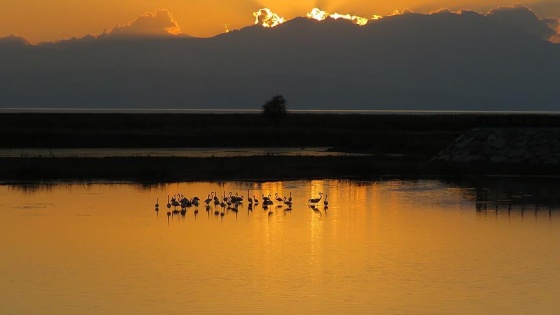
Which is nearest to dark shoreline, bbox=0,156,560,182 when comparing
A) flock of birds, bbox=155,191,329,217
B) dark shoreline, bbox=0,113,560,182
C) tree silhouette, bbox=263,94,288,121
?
Answer: dark shoreline, bbox=0,113,560,182

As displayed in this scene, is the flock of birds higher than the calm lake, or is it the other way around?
the flock of birds

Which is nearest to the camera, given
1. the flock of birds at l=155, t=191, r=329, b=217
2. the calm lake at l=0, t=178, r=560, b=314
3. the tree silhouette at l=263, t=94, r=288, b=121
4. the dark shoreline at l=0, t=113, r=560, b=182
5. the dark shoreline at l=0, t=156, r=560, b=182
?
the calm lake at l=0, t=178, r=560, b=314

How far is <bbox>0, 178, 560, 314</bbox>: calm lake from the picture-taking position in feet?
58.0

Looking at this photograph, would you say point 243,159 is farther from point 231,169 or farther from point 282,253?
point 282,253

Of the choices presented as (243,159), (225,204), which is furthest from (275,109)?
(225,204)

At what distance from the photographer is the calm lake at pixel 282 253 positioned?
696 inches

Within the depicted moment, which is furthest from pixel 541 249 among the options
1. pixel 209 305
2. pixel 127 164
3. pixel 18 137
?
pixel 18 137

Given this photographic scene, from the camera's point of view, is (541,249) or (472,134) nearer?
(541,249)

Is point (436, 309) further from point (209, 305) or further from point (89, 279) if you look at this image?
point (89, 279)

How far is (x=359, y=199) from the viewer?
34.3m

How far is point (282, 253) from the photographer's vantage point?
890 inches

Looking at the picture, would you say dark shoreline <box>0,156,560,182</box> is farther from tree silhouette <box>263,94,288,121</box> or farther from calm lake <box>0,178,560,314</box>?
tree silhouette <box>263,94,288,121</box>

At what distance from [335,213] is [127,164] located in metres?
18.5

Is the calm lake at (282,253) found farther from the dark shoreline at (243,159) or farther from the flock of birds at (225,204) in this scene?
the dark shoreline at (243,159)
